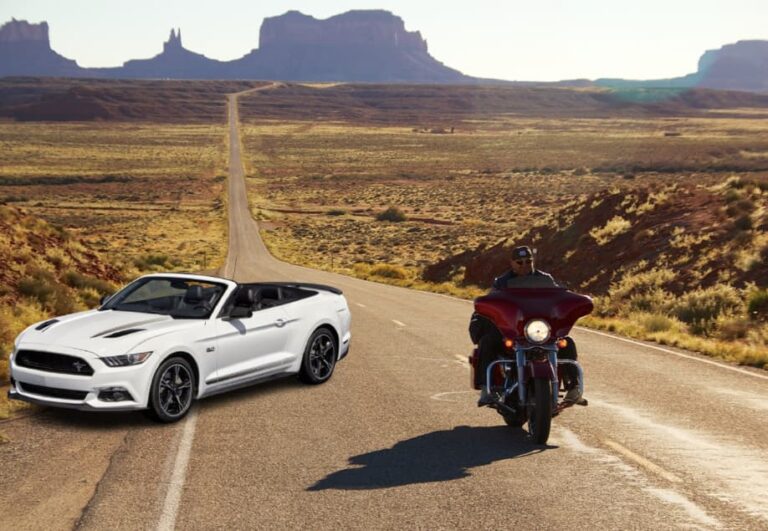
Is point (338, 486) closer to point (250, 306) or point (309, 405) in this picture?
point (309, 405)

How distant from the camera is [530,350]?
838cm

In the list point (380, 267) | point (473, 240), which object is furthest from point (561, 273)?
point (473, 240)

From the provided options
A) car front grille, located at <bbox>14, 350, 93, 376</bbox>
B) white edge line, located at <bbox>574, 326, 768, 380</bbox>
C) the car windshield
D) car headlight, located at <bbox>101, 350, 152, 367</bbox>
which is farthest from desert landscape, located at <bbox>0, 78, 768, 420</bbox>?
car headlight, located at <bbox>101, 350, 152, 367</bbox>

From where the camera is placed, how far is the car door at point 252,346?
10.3m

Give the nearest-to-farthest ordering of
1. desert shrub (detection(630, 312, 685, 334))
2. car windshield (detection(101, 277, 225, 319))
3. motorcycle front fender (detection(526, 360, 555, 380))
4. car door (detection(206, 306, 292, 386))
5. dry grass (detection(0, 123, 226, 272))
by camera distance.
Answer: motorcycle front fender (detection(526, 360, 555, 380)) < car door (detection(206, 306, 292, 386)) < car windshield (detection(101, 277, 225, 319)) < desert shrub (detection(630, 312, 685, 334)) < dry grass (detection(0, 123, 226, 272))

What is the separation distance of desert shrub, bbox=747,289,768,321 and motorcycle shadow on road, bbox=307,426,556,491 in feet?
38.0

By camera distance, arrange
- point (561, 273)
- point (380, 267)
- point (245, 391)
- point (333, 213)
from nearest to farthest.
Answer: point (245, 391)
point (561, 273)
point (380, 267)
point (333, 213)

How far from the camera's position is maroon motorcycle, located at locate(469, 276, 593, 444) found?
827 cm

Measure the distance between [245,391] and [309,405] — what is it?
1308 millimetres

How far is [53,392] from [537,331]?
4.80 metres

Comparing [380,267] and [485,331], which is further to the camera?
[380,267]

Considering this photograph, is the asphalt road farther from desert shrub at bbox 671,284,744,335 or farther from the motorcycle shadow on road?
desert shrub at bbox 671,284,744,335

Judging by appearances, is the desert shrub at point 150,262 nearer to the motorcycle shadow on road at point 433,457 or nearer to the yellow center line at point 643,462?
the motorcycle shadow on road at point 433,457

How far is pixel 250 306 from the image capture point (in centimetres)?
1095
